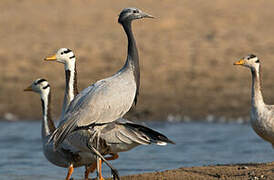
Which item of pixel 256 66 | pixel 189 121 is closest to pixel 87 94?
pixel 256 66

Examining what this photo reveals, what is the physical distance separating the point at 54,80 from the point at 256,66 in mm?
6749

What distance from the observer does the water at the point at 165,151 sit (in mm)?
10016

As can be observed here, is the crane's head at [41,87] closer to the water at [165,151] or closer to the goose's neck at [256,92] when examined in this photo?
the water at [165,151]

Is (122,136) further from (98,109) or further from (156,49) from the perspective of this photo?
(156,49)

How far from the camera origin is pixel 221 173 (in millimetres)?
7715

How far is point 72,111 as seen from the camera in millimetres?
7020

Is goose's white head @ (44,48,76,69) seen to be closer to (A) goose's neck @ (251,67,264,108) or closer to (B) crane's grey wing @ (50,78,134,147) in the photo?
(B) crane's grey wing @ (50,78,134,147)

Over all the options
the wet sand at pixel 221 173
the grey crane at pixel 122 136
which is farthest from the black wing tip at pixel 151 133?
the wet sand at pixel 221 173

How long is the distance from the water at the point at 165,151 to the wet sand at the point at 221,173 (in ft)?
5.97

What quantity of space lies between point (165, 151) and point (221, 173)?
12.2 feet

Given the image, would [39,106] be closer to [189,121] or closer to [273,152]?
[189,121]

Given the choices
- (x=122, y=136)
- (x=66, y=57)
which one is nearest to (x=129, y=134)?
(x=122, y=136)

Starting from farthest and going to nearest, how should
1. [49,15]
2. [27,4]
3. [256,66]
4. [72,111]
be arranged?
1. [27,4]
2. [49,15]
3. [256,66]
4. [72,111]

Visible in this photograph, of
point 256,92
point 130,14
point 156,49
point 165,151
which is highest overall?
point 130,14
